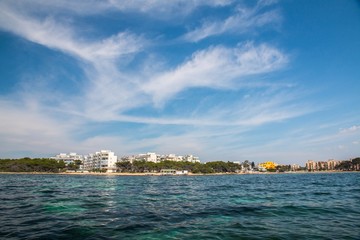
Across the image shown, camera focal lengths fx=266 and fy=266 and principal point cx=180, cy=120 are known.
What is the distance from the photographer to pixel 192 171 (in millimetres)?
194500

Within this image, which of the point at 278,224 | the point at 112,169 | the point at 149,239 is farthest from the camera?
the point at 112,169

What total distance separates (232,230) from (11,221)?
12.0m

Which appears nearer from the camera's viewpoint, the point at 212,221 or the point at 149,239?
the point at 149,239

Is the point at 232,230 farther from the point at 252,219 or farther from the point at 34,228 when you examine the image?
the point at 34,228

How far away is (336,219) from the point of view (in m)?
16.1

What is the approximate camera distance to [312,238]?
37.9 ft

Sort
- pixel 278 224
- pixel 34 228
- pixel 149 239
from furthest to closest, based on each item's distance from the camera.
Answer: pixel 278 224 < pixel 34 228 < pixel 149 239

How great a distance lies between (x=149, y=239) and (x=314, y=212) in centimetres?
1290

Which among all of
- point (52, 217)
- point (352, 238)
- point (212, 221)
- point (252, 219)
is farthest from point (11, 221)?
point (352, 238)

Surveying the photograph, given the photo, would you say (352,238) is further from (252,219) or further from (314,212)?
(314,212)

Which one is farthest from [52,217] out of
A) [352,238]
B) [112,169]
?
[112,169]

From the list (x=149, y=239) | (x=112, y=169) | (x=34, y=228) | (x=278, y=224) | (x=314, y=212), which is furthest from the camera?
(x=112, y=169)

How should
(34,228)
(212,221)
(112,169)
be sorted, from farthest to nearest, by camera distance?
(112,169) < (212,221) < (34,228)

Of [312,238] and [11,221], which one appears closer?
[312,238]
